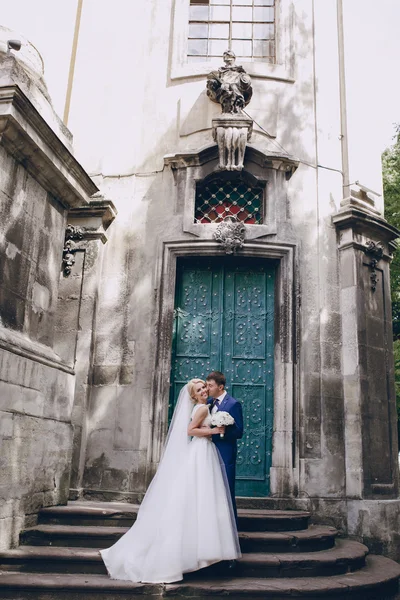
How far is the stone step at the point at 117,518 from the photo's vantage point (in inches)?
250

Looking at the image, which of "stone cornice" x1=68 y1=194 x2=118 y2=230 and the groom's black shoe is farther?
"stone cornice" x1=68 y1=194 x2=118 y2=230

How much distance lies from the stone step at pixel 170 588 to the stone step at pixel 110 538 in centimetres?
56

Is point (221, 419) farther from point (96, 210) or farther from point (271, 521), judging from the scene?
point (96, 210)

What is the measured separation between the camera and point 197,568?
5117mm

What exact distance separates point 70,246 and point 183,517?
4691 mm

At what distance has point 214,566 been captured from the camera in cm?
538

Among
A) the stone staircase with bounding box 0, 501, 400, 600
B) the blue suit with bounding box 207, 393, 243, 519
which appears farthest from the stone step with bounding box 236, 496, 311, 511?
the blue suit with bounding box 207, 393, 243, 519

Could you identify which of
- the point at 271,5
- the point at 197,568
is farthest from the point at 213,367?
the point at 271,5

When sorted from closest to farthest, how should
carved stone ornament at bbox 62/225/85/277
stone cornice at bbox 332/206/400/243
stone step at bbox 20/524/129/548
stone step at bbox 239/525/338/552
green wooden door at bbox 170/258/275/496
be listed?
stone step at bbox 20/524/129/548
stone step at bbox 239/525/338/552
green wooden door at bbox 170/258/275/496
carved stone ornament at bbox 62/225/85/277
stone cornice at bbox 332/206/400/243

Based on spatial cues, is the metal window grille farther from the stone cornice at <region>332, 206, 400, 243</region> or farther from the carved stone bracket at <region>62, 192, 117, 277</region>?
the carved stone bracket at <region>62, 192, 117, 277</region>

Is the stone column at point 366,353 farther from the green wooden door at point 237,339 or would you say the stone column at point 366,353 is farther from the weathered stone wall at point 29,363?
the weathered stone wall at point 29,363

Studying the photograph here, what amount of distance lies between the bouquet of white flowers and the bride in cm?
6

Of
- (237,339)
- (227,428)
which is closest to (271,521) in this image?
(227,428)

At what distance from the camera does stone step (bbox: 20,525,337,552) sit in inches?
233
